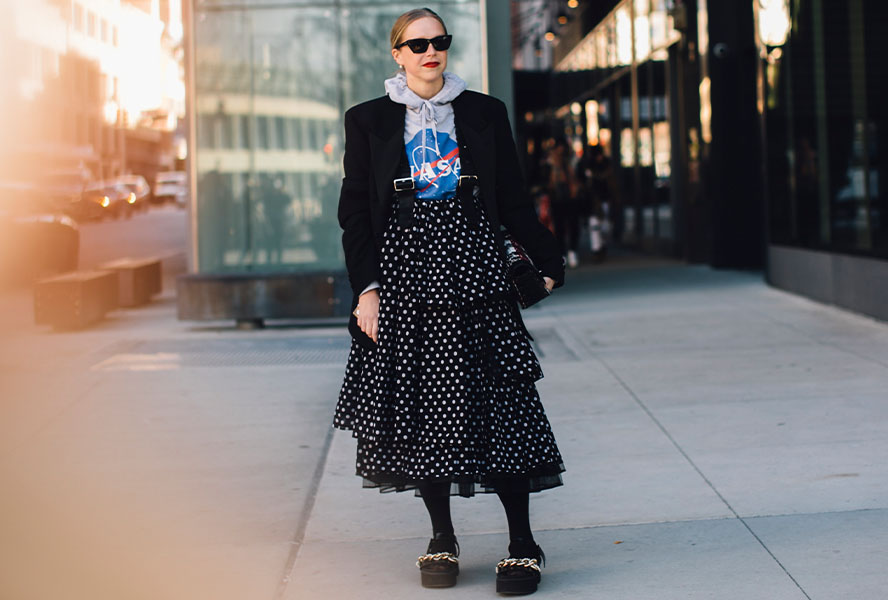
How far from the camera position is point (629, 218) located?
22188 millimetres

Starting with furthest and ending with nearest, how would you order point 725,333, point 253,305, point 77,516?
point 253,305
point 725,333
point 77,516

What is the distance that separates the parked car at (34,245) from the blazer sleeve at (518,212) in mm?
14799

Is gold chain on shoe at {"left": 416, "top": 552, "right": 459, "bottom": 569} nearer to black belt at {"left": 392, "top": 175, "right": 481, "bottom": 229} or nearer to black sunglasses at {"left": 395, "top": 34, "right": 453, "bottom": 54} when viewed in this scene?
black belt at {"left": 392, "top": 175, "right": 481, "bottom": 229}

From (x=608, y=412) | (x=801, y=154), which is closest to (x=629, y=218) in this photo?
(x=801, y=154)

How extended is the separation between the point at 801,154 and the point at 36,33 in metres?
38.8

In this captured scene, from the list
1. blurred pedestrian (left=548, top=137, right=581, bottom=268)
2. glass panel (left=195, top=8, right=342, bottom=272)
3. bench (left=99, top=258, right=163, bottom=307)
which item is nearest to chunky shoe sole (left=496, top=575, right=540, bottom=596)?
glass panel (left=195, top=8, right=342, bottom=272)

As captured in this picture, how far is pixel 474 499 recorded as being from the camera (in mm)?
5289

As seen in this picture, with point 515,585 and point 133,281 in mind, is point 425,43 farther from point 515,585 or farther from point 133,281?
point 133,281

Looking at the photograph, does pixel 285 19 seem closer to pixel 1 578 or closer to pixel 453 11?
pixel 453 11

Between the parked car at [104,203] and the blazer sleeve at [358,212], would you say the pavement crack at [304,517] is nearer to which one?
the blazer sleeve at [358,212]

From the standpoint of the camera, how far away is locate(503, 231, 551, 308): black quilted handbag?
398 cm

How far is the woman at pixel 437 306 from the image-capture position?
4023 mm

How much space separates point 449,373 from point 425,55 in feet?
3.14

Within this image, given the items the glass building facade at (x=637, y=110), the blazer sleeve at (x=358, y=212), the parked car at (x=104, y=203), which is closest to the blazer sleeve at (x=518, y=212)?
the blazer sleeve at (x=358, y=212)
